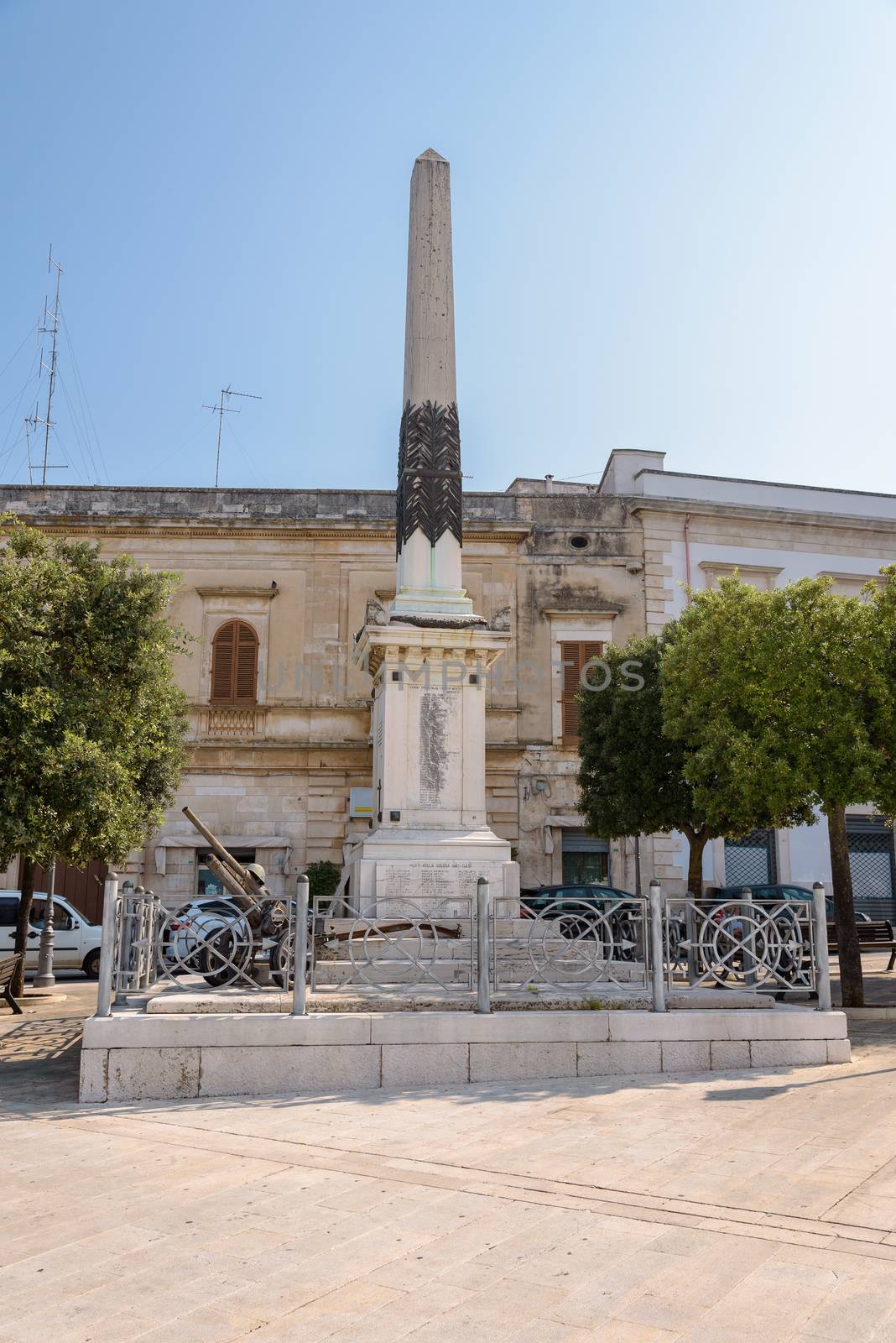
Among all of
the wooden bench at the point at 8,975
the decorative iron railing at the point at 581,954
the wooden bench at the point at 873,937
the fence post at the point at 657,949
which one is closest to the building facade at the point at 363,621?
the wooden bench at the point at 873,937

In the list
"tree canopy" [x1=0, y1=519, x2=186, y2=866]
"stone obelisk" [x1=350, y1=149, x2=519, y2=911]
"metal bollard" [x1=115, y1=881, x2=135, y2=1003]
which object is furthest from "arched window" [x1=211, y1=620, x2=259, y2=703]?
"metal bollard" [x1=115, y1=881, x2=135, y2=1003]

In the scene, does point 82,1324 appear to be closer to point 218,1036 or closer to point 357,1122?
point 357,1122

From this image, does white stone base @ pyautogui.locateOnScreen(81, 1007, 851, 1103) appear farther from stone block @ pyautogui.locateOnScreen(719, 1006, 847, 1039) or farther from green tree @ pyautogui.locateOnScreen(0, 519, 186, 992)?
green tree @ pyautogui.locateOnScreen(0, 519, 186, 992)

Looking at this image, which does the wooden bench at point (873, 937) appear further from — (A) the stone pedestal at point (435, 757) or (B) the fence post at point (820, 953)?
(B) the fence post at point (820, 953)

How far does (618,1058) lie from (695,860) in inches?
430

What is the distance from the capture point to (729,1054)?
25.2ft

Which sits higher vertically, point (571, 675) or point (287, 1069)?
point (571, 675)

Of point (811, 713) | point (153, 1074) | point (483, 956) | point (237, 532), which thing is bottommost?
point (153, 1074)

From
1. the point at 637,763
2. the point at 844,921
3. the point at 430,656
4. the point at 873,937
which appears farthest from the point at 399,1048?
the point at 637,763

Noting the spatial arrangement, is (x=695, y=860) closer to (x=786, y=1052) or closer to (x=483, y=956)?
(x=786, y=1052)

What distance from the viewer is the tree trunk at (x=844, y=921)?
11586 millimetres

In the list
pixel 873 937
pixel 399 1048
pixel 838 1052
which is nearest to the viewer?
pixel 399 1048

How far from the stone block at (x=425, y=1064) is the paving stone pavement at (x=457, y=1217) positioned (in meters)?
0.20

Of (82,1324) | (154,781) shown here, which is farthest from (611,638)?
(82,1324)
